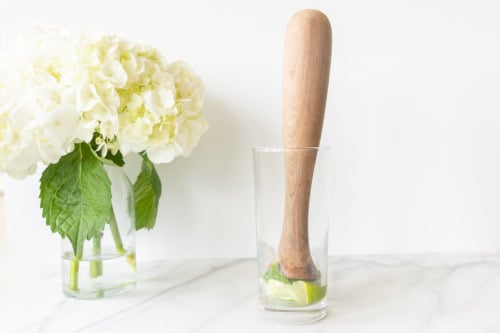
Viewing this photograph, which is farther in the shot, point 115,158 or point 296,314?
point 115,158

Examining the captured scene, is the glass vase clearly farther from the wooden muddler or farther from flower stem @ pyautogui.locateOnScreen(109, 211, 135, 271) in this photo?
the wooden muddler

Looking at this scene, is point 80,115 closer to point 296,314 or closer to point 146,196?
point 146,196

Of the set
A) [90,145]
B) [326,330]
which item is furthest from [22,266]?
[326,330]

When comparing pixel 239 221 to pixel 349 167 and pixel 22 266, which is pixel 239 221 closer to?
pixel 349 167

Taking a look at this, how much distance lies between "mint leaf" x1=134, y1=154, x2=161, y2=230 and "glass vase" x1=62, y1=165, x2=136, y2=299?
5 centimetres

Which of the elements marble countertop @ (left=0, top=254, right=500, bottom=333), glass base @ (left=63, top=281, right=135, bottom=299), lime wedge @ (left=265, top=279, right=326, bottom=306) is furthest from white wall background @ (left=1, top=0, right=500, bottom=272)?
lime wedge @ (left=265, top=279, right=326, bottom=306)

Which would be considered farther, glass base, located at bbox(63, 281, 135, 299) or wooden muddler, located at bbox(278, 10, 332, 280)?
glass base, located at bbox(63, 281, 135, 299)

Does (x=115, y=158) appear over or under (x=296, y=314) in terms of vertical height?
over

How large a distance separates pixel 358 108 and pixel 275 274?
1.18 feet

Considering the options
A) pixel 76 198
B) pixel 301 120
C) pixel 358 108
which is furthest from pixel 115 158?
pixel 358 108

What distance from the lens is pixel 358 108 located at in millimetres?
831

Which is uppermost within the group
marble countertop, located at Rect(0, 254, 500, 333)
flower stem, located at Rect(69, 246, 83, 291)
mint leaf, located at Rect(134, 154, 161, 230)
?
mint leaf, located at Rect(134, 154, 161, 230)

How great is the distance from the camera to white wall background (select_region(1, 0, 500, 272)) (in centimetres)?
83

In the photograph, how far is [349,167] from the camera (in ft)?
2.74
